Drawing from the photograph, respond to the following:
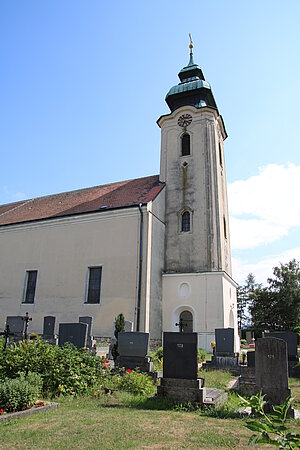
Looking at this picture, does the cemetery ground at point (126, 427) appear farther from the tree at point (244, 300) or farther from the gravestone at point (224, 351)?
the tree at point (244, 300)

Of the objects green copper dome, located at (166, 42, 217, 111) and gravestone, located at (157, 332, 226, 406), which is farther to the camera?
green copper dome, located at (166, 42, 217, 111)

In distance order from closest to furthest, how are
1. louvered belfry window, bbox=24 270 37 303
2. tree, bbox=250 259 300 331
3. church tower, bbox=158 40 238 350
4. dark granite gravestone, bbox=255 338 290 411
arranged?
dark granite gravestone, bbox=255 338 290 411 < church tower, bbox=158 40 238 350 < louvered belfry window, bbox=24 270 37 303 < tree, bbox=250 259 300 331

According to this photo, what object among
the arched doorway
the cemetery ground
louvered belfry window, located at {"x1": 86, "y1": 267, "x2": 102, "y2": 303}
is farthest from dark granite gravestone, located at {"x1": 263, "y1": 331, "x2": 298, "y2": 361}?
louvered belfry window, located at {"x1": 86, "y1": 267, "x2": 102, "y2": 303}

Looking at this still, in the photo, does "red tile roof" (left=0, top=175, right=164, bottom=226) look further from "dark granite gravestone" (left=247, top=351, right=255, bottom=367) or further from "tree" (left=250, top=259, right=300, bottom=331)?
"tree" (left=250, top=259, right=300, bottom=331)

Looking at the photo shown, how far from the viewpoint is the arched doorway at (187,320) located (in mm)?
19891

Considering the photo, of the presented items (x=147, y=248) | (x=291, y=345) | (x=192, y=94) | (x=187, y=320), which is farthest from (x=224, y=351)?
(x=192, y=94)

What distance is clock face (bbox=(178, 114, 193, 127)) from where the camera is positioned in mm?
24203

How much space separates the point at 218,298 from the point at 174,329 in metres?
3.30

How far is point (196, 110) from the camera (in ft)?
78.2

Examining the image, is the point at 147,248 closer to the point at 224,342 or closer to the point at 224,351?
the point at 224,342

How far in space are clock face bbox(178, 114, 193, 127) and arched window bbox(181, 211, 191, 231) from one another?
6.95m

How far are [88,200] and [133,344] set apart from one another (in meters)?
15.3

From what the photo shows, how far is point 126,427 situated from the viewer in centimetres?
504

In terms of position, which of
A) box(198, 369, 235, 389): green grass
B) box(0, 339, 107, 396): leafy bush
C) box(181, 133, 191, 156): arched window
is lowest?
box(198, 369, 235, 389): green grass
